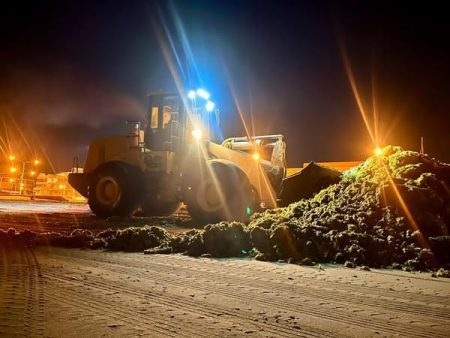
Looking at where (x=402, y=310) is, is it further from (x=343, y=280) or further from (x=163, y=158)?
(x=163, y=158)

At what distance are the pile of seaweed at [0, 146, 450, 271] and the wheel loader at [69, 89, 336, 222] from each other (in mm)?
2702

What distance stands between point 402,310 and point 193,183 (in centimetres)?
806

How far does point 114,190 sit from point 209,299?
9.35 metres

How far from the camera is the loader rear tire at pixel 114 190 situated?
40.6 ft

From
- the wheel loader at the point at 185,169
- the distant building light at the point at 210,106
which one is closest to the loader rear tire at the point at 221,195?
the wheel loader at the point at 185,169

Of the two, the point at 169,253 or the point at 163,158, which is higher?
the point at 163,158

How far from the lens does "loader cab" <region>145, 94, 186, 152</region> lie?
12.1m

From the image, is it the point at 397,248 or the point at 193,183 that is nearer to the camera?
the point at 397,248

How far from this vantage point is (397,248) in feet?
20.1

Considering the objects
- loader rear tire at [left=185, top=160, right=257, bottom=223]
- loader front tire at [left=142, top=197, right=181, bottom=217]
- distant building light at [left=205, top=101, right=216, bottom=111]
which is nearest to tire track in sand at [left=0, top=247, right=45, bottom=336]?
loader rear tire at [left=185, top=160, right=257, bottom=223]

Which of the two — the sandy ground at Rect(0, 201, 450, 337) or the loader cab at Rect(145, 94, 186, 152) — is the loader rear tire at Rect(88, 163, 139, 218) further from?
the sandy ground at Rect(0, 201, 450, 337)

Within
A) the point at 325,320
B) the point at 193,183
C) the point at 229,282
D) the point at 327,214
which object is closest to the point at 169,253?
the point at 229,282

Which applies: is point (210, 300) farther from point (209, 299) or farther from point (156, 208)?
point (156, 208)

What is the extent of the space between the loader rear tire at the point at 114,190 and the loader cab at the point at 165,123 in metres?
1.17
